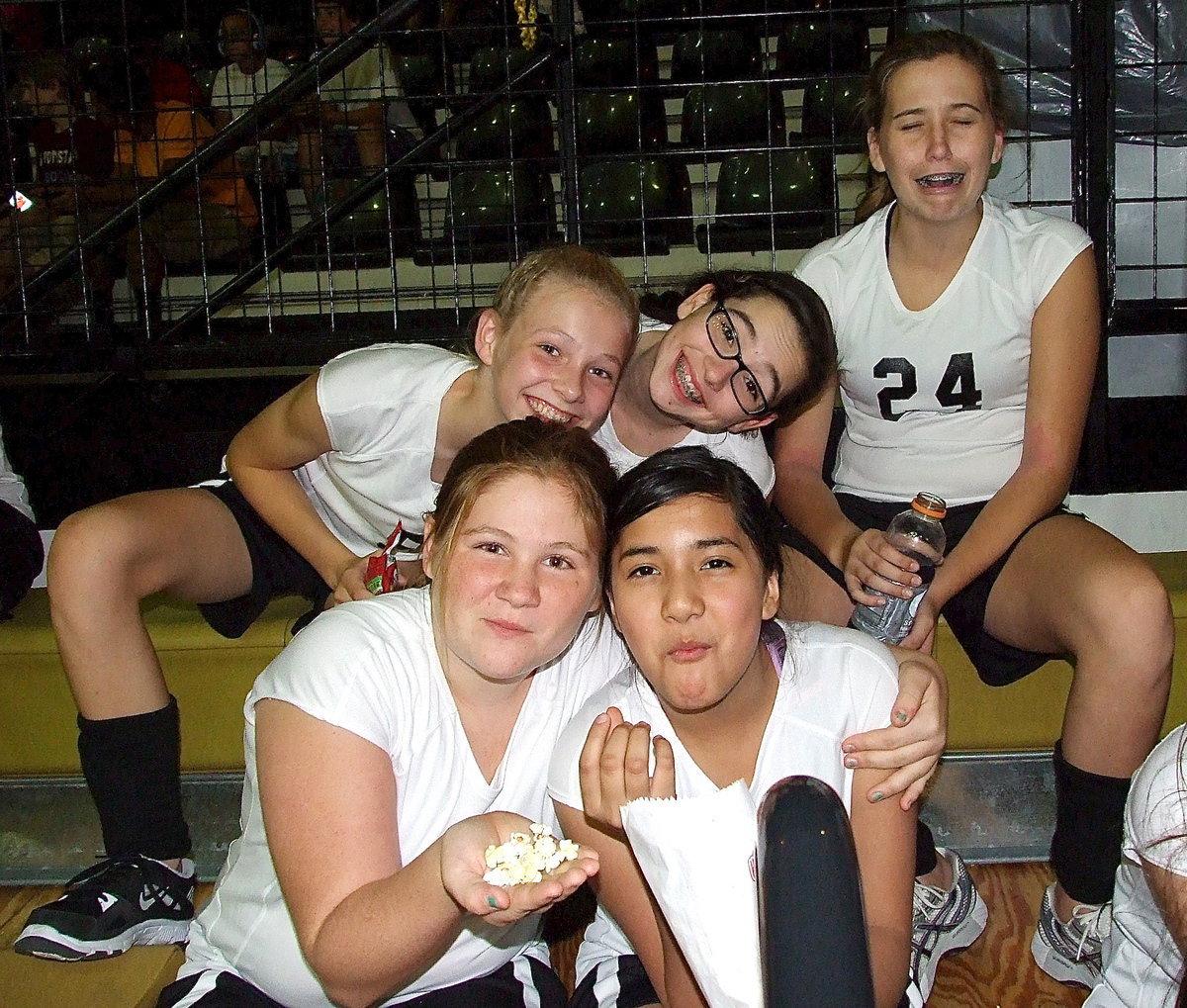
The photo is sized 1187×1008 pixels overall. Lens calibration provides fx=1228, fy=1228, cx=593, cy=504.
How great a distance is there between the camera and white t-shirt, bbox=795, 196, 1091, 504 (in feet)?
6.11

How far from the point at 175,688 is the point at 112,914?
0.48 m

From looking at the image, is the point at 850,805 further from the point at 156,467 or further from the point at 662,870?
the point at 156,467

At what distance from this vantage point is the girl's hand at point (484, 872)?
0.92 metres

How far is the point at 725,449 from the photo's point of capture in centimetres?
184

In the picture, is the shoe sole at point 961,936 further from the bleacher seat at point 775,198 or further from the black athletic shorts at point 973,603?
the bleacher seat at point 775,198

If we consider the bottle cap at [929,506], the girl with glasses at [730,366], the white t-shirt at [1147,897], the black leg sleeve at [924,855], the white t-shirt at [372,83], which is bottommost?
the black leg sleeve at [924,855]

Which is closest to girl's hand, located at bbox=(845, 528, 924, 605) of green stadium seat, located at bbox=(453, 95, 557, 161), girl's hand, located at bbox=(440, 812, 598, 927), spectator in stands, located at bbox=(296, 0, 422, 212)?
girl's hand, located at bbox=(440, 812, 598, 927)

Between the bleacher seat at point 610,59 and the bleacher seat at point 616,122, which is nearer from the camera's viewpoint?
the bleacher seat at point 616,122

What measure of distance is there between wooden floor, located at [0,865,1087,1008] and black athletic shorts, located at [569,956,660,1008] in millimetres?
435

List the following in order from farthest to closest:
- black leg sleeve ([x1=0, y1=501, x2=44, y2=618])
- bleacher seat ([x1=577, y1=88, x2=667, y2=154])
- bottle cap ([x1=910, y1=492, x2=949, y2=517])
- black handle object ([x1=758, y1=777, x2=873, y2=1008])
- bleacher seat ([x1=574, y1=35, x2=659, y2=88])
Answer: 1. bleacher seat ([x1=574, y1=35, x2=659, y2=88])
2. bleacher seat ([x1=577, y1=88, x2=667, y2=154])
3. black leg sleeve ([x1=0, y1=501, x2=44, y2=618])
4. bottle cap ([x1=910, y1=492, x2=949, y2=517])
5. black handle object ([x1=758, y1=777, x2=873, y2=1008])

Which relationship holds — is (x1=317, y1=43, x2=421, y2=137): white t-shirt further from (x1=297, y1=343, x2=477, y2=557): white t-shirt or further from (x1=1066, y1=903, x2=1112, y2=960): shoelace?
(x1=1066, y1=903, x2=1112, y2=960): shoelace

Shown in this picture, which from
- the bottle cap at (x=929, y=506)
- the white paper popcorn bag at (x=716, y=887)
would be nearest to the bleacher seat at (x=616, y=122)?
the bottle cap at (x=929, y=506)

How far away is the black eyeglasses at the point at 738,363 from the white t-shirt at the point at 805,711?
409 mm

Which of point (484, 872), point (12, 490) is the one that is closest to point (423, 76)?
point (12, 490)
